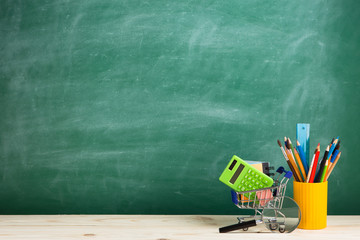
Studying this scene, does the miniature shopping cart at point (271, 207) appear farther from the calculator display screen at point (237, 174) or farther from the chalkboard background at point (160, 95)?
the chalkboard background at point (160, 95)

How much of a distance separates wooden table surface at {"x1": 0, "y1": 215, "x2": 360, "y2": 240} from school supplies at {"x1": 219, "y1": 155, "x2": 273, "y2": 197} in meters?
0.15

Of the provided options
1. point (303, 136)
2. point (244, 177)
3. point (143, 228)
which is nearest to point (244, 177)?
point (244, 177)

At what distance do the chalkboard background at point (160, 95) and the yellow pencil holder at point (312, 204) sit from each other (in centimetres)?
26

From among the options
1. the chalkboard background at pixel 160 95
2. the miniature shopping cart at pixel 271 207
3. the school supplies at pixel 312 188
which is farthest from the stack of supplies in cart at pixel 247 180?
the chalkboard background at pixel 160 95

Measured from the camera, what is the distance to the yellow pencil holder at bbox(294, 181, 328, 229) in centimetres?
133

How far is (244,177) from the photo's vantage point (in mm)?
1293

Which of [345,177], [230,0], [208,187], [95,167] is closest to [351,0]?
[230,0]

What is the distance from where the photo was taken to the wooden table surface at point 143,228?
1.26 m

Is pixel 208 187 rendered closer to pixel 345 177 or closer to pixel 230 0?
pixel 345 177

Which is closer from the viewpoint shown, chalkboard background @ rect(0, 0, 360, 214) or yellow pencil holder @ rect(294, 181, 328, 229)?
yellow pencil holder @ rect(294, 181, 328, 229)

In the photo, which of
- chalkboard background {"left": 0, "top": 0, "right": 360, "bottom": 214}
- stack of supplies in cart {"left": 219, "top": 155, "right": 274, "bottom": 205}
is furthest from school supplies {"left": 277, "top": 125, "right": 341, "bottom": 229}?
chalkboard background {"left": 0, "top": 0, "right": 360, "bottom": 214}

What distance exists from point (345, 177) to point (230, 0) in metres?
0.82

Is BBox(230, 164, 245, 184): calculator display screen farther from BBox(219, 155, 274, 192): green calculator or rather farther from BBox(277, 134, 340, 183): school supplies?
BBox(277, 134, 340, 183): school supplies

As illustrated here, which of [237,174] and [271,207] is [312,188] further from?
[237,174]
